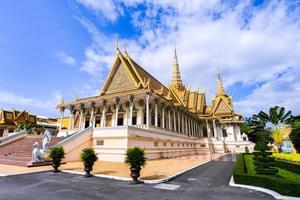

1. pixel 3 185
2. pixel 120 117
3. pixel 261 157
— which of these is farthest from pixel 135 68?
pixel 3 185

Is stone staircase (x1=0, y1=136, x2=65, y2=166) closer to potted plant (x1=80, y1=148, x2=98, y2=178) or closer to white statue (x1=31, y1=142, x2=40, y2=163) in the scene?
white statue (x1=31, y1=142, x2=40, y2=163)

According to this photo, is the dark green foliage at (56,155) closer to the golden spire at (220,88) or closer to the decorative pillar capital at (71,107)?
the decorative pillar capital at (71,107)

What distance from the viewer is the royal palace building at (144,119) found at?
53.8 ft

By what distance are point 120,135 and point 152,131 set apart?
3.92 meters

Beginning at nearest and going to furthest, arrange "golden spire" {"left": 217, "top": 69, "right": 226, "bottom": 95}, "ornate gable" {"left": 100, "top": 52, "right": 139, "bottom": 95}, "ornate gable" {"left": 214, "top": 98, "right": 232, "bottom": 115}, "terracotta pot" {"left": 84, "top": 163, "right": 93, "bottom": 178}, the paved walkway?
the paved walkway, "terracotta pot" {"left": 84, "top": 163, "right": 93, "bottom": 178}, "ornate gable" {"left": 100, "top": 52, "right": 139, "bottom": 95}, "ornate gable" {"left": 214, "top": 98, "right": 232, "bottom": 115}, "golden spire" {"left": 217, "top": 69, "right": 226, "bottom": 95}

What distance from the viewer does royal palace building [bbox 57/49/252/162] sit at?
1639 cm

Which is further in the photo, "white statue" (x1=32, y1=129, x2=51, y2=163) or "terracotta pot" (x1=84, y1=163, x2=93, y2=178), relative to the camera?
"white statue" (x1=32, y1=129, x2=51, y2=163)

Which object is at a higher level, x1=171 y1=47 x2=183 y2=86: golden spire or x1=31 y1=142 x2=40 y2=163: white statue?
x1=171 y1=47 x2=183 y2=86: golden spire

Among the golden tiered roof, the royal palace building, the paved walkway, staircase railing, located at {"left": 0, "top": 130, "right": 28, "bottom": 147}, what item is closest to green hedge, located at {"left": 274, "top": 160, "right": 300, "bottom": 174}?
the paved walkway

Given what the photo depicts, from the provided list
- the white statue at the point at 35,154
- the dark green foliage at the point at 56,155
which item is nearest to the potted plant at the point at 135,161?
the dark green foliage at the point at 56,155

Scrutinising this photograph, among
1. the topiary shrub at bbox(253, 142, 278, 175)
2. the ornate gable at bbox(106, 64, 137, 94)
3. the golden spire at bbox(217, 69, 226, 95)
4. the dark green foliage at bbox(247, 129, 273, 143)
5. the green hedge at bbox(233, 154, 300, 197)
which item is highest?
the golden spire at bbox(217, 69, 226, 95)

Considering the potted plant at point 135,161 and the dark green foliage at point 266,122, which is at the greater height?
the dark green foliage at point 266,122

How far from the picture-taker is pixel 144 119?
75.7ft

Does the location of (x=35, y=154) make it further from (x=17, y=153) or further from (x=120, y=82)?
(x=120, y=82)
